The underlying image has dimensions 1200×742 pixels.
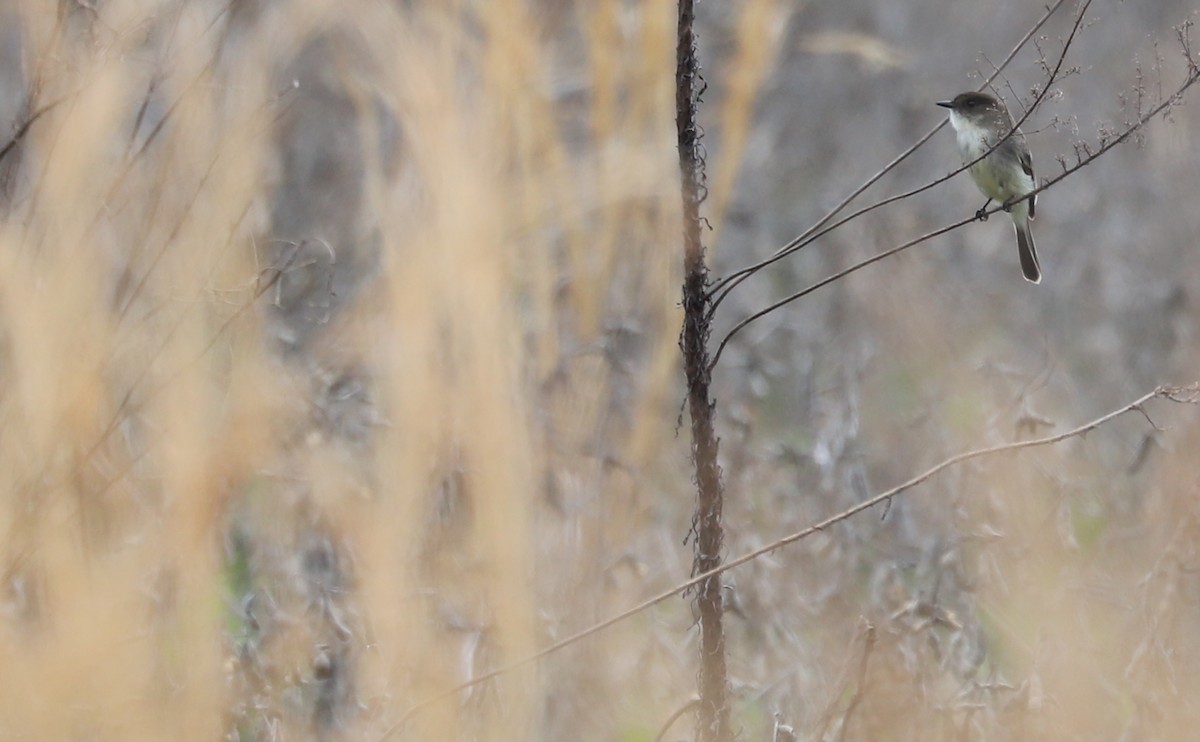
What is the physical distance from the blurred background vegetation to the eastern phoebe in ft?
1.54

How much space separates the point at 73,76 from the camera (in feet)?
4.99

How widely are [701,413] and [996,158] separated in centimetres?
197

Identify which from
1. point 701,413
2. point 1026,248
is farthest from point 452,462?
point 1026,248

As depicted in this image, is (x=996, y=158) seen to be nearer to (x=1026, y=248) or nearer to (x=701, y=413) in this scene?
(x=1026, y=248)

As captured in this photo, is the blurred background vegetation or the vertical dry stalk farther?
the blurred background vegetation

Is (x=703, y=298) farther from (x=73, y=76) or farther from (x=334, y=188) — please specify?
(x=334, y=188)

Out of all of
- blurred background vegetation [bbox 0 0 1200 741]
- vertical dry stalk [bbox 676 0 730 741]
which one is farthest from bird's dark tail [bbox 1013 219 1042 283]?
vertical dry stalk [bbox 676 0 730 741]

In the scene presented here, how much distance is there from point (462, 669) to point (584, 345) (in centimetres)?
52

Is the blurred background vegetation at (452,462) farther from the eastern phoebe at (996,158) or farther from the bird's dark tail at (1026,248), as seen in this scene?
the bird's dark tail at (1026,248)

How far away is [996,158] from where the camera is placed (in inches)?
114

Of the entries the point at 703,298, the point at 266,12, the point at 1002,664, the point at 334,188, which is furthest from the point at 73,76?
the point at 334,188

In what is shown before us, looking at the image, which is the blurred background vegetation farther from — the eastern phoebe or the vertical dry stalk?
the eastern phoebe

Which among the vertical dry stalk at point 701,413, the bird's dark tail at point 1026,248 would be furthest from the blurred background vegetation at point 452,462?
the bird's dark tail at point 1026,248

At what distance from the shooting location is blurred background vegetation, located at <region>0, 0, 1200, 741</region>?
1521 millimetres
